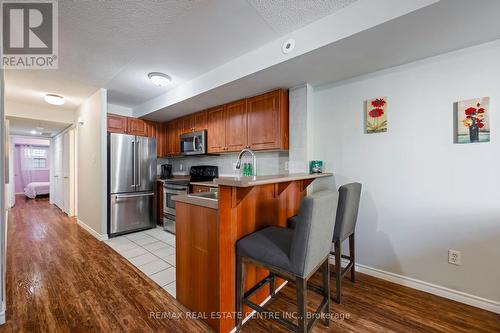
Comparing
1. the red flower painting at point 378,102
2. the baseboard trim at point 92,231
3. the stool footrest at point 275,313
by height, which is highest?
the red flower painting at point 378,102

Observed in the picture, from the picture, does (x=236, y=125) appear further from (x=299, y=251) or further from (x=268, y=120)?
(x=299, y=251)

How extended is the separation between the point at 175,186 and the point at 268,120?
2082mm

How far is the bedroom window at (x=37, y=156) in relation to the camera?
28.0 ft

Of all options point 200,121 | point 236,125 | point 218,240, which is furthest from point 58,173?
point 218,240

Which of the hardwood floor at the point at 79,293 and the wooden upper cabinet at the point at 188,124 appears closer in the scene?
the hardwood floor at the point at 79,293

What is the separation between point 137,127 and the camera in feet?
13.8

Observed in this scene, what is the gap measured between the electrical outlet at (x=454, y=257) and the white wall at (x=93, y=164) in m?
4.43

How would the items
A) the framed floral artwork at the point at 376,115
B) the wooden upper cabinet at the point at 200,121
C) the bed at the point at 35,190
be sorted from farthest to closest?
the bed at the point at 35,190 → the wooden upper cabinet at the point at 200,121 → the framed floral artwork at the point at 376,115

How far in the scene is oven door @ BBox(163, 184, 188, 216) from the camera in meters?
3.64

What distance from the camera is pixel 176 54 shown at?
90.2 inches

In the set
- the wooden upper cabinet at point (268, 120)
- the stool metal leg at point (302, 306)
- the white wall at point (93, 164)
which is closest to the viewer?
the stool metal leg at point (302, 306)

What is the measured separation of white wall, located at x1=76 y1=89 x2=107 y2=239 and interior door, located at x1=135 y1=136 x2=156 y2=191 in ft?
1.82

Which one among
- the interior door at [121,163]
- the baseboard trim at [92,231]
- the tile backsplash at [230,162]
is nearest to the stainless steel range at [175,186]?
the tile backsplash at [230,162]

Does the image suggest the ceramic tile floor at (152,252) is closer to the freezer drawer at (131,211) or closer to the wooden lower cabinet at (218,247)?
the freezer drawer at (131,211)
